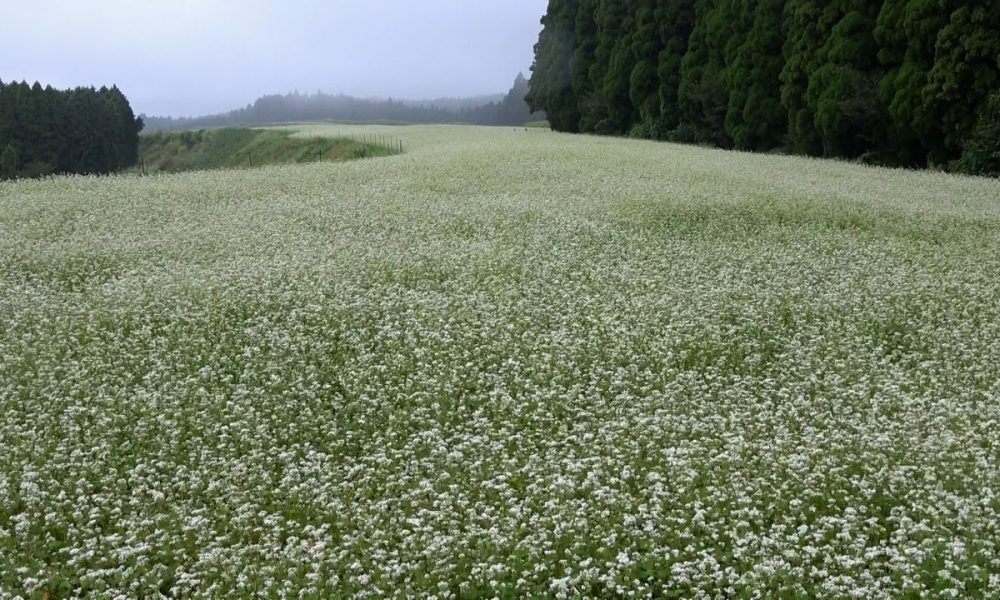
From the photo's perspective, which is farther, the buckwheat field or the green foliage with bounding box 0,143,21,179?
the green foliage with bounding box 0,143,21,179

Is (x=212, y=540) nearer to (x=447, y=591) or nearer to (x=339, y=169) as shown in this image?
(x=447, y=591)

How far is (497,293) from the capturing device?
11406 millimetres

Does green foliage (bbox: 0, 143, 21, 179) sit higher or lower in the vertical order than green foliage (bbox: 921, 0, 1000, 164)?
lower

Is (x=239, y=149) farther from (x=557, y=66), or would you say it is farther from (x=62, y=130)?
(x=557, y=66)

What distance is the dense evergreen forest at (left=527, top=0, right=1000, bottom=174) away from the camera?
22781mm

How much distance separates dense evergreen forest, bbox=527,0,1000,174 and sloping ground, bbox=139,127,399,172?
1230cm

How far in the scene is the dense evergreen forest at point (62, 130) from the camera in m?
58.7

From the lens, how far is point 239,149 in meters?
66.8

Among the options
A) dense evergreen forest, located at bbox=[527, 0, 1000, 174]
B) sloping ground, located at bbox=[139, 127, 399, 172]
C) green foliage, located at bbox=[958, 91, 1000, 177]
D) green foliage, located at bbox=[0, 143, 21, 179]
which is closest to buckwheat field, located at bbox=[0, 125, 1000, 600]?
green foliage, located at bbox=[958, 91, 1000, 177]

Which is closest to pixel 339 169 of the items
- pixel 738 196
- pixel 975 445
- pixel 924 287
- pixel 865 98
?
pixel 738 196

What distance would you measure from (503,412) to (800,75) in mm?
24917

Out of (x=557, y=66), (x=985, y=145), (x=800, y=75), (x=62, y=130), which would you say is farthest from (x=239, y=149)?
(x=985, y=145)

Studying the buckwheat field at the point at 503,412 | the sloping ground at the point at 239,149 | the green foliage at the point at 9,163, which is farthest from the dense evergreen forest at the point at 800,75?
the green foliage at the point at 9,163

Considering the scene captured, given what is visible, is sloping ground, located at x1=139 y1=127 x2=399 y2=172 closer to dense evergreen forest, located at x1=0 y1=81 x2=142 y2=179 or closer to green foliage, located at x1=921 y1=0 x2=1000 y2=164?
dense evergreen forest, located at x1=0 y1=81 x2=142 y2=179
